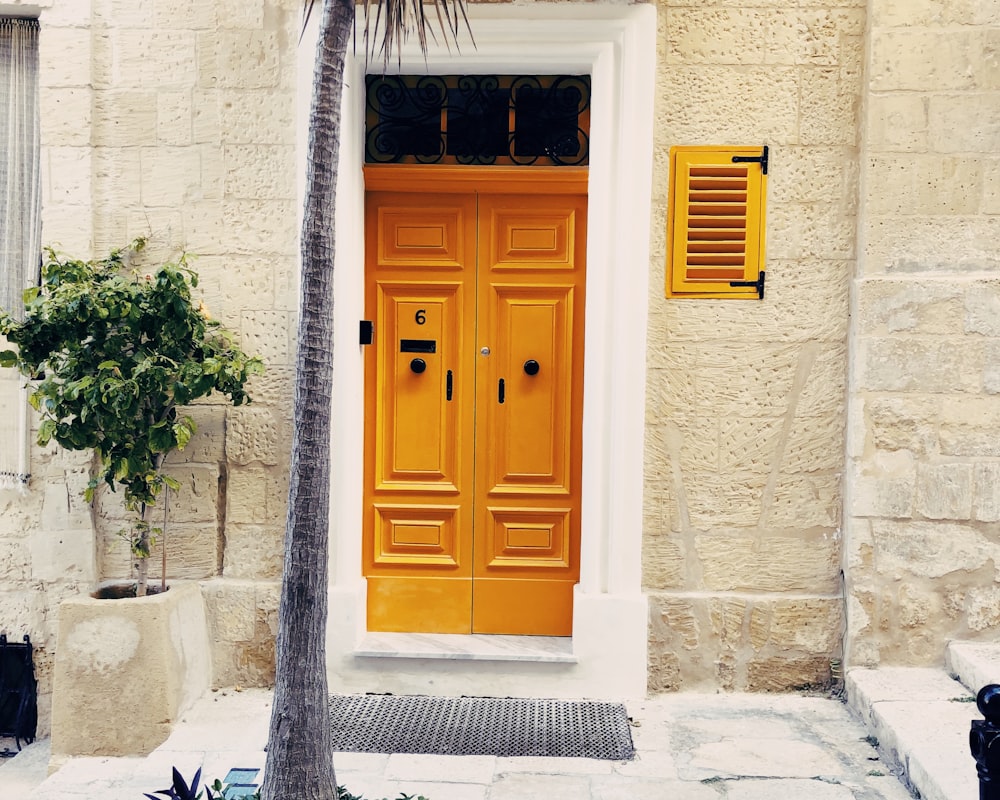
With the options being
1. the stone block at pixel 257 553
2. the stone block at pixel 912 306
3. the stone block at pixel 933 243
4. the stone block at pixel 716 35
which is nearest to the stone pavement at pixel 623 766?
the stone block at pixel 257 553

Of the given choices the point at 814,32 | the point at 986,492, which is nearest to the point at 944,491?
the point at 986,492

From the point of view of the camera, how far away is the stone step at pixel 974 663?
4.29 meters

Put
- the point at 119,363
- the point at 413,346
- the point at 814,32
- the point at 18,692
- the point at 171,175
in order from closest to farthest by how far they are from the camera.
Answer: the point at 119,363 < the point at 814,32 < the point at 171,175 < the point at 18,692 < the point at 413,346

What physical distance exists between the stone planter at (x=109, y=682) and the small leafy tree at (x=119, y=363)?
26 cm

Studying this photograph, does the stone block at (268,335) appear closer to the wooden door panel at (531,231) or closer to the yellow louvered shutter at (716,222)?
the wooden door panel at (531,231)

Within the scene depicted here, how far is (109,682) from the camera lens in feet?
14.3

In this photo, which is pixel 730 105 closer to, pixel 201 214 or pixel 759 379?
pixel 759 379

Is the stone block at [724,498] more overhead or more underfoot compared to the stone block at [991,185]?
more underfoot

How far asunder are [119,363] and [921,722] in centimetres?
356

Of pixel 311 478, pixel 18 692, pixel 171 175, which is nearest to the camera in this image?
pixel 311 478

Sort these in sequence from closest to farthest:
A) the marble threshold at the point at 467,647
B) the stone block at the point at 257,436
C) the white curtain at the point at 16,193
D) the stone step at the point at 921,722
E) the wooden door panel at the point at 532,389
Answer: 1. the stone step at the point at 921,722
2. the marble threshold at the point at 467,647
3. the stone block at the point at 257,436
4. the white curtain at the point at 16,193
5. the wooden door panel at the point at 532,389

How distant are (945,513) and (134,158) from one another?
4.14 m

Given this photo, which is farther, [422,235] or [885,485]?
[422,235]

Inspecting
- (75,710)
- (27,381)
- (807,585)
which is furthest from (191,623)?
(807,585)
